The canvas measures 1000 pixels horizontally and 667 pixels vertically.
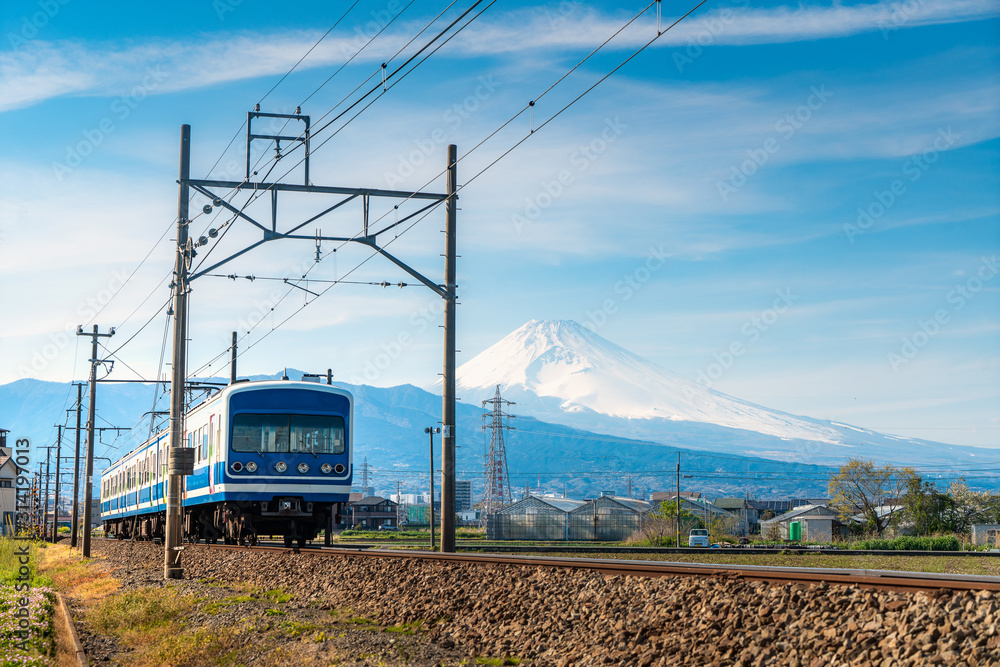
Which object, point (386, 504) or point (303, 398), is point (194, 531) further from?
point (386, 504)

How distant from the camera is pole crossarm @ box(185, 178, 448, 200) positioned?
18.6 meters

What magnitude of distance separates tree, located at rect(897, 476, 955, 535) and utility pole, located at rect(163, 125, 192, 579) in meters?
64.2

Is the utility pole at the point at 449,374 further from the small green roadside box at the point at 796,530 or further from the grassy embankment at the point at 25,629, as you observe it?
the small green roadside box at the point at 796,530

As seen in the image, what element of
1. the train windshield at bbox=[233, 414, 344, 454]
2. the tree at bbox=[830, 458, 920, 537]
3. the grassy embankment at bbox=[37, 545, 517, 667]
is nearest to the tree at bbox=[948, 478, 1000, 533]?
the tree at bbox=[830, 458, 920, 537]

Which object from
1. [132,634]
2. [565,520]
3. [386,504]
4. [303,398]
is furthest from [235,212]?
[386,504]

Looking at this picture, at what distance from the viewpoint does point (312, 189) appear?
61.5 feet

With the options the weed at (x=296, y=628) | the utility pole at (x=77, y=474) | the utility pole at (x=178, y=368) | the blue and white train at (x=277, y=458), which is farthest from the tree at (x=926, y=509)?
the weed at (x=296, y=628)

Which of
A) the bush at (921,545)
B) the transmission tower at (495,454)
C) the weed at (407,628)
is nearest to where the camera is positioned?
the weed at (407,628)

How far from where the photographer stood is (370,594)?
46.6 feet

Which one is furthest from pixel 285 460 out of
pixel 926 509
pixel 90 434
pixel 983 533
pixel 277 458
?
pixel 926 509

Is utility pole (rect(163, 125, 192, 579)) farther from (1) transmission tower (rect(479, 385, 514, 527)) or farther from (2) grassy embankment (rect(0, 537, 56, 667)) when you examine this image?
(1) transmission tower (rect(479, 385, 514, 527))

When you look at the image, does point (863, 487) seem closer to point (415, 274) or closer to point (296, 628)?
point (415, 274)

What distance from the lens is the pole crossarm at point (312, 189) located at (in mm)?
18594

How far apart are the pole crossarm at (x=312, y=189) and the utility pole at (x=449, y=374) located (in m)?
0.71
